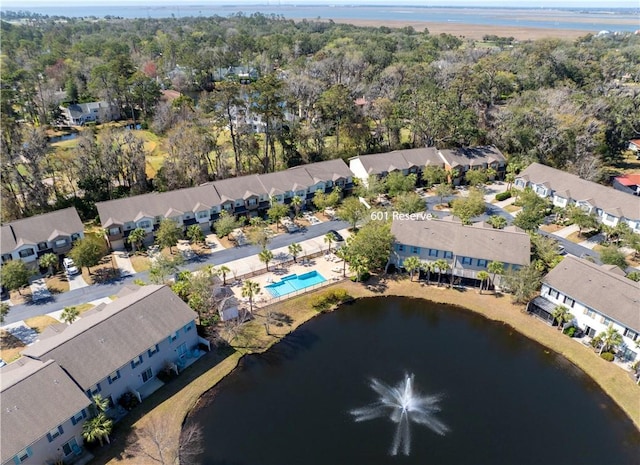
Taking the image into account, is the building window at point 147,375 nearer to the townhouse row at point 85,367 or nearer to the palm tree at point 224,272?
the townhouse row at point 85,367

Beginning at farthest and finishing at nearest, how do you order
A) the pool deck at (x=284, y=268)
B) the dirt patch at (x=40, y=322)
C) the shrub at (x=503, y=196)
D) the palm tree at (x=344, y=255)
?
the shrub at (x=503, y=196) → the palm tree at (x=344, y=255) → the pool deck at (x=284, y=268) → the dirt patch at (x=40, y=322)

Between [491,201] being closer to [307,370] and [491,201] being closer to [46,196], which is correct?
[307,370]

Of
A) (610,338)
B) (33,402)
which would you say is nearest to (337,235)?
(610,338)

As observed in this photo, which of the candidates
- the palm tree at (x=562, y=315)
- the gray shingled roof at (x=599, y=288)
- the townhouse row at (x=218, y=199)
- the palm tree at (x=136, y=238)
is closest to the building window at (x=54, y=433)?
the palm tree at (x=136, y=238)

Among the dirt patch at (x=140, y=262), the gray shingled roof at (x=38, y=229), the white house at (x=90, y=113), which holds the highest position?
the white house at (x=90, y=113)

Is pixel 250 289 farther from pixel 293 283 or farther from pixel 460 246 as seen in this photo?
pixel 460 246
